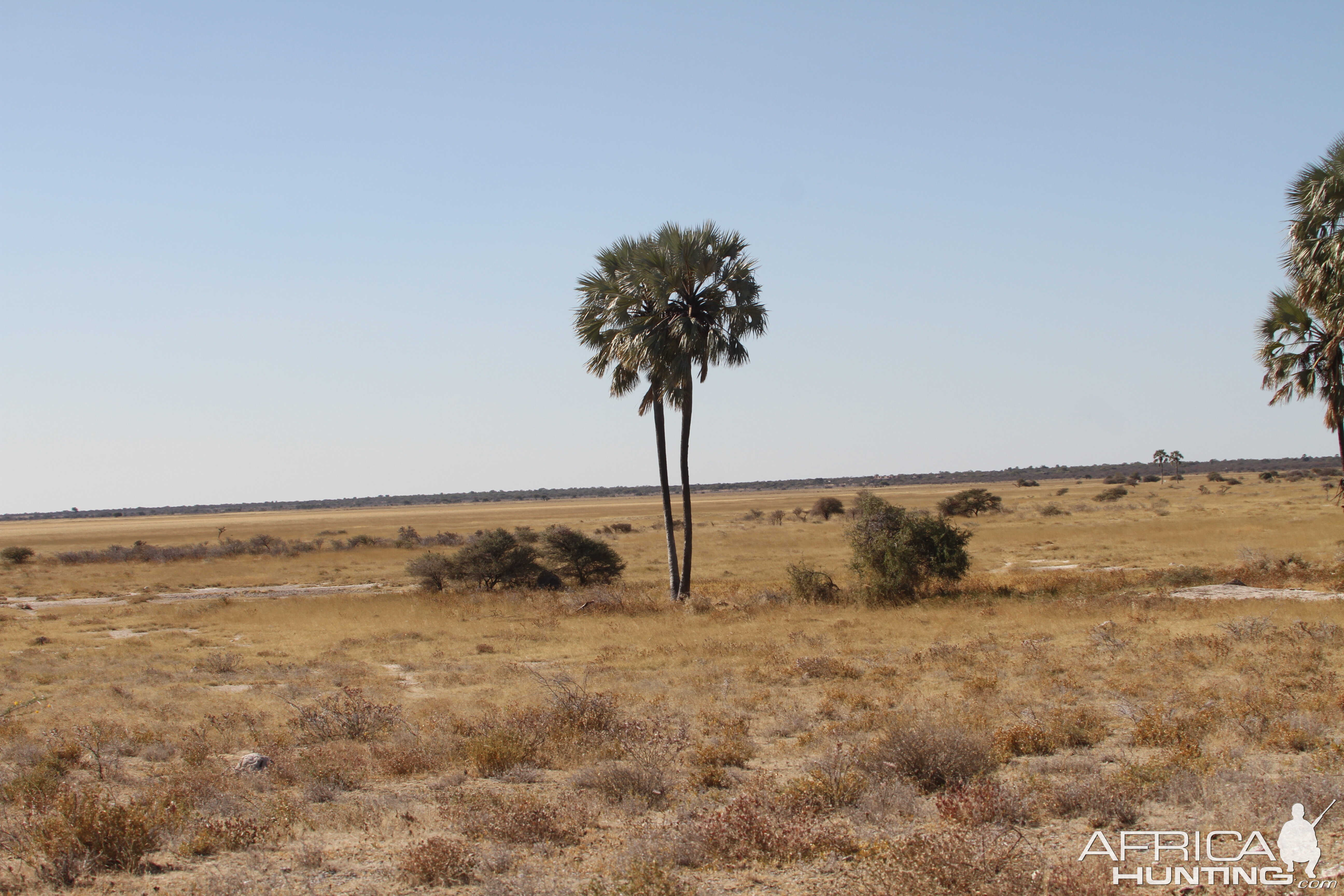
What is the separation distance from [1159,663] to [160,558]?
Result: 2482 inches

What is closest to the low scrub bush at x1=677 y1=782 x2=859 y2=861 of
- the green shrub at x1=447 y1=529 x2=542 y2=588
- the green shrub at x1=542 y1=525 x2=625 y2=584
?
the green shrub at x1=447 y1=529 x2=542 y2=588

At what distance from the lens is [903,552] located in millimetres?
25609

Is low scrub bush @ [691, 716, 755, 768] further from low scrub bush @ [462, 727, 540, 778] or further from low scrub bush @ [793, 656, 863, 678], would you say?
low scrub bush @ [793, 656, 863, 678]

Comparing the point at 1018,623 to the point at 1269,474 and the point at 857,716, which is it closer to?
the point at 857,716

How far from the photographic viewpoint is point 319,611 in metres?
30.6

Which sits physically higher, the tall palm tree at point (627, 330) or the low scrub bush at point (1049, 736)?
the tall palm tree at point (627, 330)

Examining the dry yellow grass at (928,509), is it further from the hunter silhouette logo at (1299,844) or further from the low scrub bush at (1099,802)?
the hunter silhouette logo at (1299,844)

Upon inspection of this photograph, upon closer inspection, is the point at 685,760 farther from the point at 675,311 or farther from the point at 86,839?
the point at 675,311

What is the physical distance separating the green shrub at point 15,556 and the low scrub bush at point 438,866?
6787 centimetres

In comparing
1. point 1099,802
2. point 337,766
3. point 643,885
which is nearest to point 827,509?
point 337,766

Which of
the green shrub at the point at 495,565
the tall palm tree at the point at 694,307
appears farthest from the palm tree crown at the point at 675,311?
the green shrub at the point at 495,565

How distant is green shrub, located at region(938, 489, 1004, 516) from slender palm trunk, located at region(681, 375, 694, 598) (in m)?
49.6

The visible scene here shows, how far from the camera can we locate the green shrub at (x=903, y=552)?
25.5 meters

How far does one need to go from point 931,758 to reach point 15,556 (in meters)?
70.4
